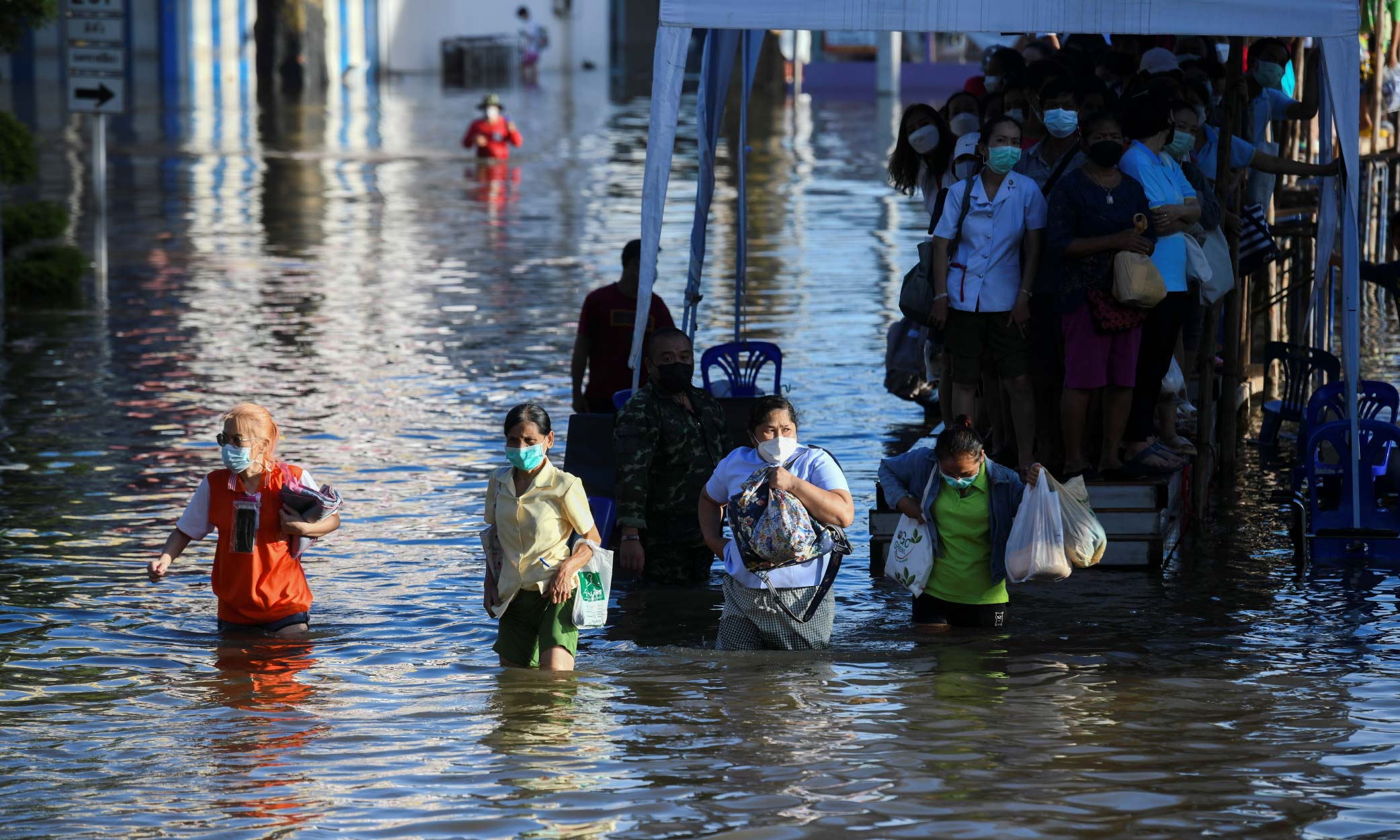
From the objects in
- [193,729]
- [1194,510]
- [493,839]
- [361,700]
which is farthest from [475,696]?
[1194,510]

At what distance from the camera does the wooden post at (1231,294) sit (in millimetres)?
9750

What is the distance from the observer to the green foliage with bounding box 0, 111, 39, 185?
17250 millimetres

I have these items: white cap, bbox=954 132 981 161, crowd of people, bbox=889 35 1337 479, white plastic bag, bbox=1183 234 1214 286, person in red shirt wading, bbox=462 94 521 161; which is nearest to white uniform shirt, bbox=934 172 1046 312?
crowd of people, bbox=889 35 1337 479

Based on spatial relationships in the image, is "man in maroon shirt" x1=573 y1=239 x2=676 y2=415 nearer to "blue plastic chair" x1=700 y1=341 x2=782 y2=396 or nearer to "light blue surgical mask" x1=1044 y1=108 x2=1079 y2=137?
"blue plastic chair" x1=700 y1=341 x2=782 y2=396

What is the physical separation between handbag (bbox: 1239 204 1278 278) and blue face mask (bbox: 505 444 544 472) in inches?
181

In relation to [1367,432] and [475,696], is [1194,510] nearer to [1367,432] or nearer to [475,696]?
[1367,432]

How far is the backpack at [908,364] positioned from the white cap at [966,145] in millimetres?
2261

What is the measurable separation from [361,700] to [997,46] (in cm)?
614

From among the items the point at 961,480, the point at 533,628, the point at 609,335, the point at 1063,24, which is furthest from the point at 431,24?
the point at 533,628

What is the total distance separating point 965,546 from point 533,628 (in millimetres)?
1667

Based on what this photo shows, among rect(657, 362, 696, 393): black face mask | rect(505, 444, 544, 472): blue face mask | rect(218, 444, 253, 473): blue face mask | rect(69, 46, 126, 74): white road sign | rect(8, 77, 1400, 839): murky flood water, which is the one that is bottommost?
rect(8, 77, 1400, 839): murky flood water

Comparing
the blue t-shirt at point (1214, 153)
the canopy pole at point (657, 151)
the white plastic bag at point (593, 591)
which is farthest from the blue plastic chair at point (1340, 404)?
Answer: the white plastic bag at point (593, 591)

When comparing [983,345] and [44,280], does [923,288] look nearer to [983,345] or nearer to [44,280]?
[983,345]

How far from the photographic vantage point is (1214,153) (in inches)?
404
